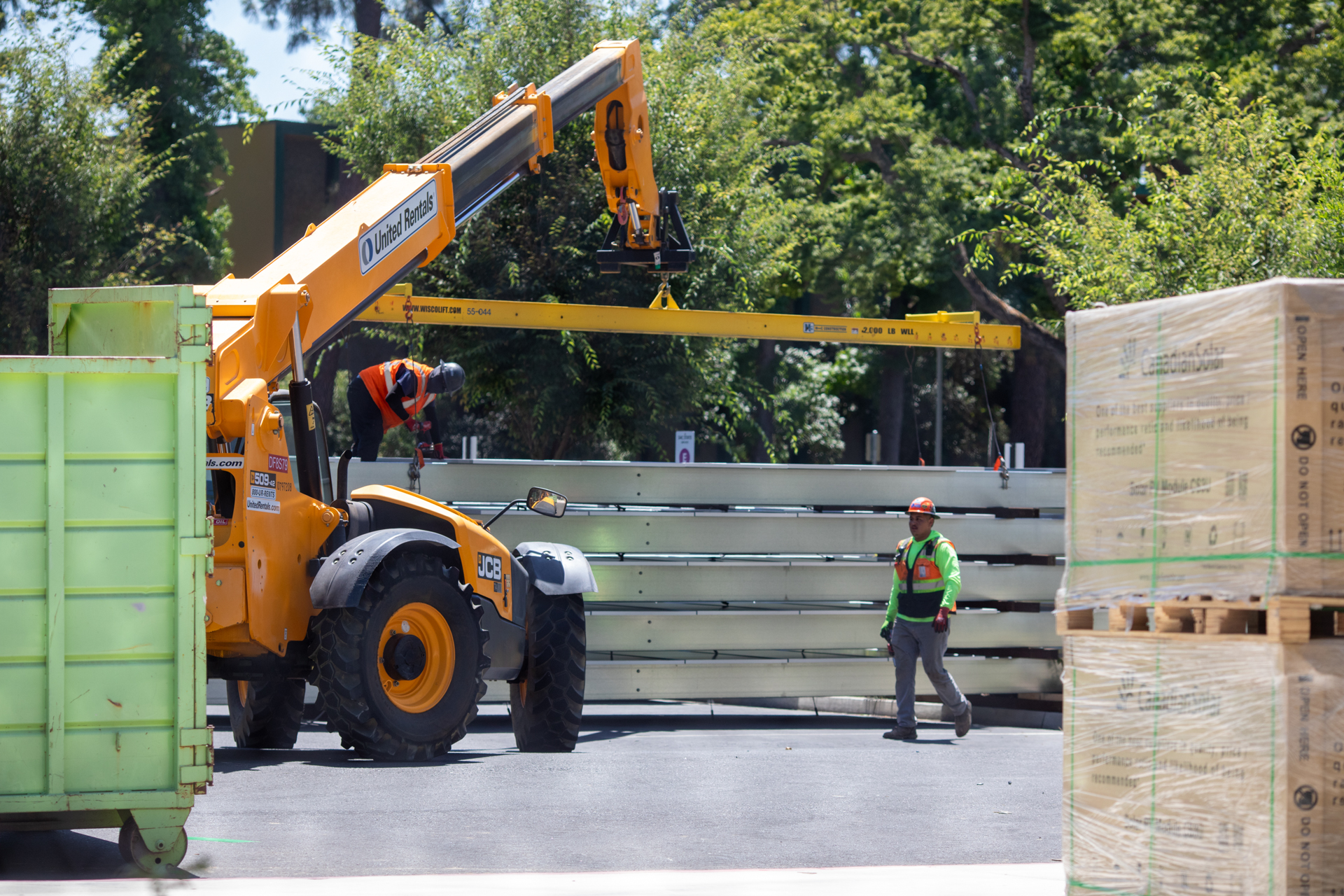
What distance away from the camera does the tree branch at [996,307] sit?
22047 millimetres

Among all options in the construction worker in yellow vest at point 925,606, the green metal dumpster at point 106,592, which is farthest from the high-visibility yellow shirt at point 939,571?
the green metal dumpster at point 106,592

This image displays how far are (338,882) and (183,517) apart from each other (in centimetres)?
146

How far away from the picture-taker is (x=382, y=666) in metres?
8.38

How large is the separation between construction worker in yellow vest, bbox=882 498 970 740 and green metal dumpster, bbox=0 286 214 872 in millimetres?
6824

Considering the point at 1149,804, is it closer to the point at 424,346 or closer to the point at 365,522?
the point at 365,522

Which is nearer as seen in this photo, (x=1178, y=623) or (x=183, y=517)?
(x=1178, y=623)

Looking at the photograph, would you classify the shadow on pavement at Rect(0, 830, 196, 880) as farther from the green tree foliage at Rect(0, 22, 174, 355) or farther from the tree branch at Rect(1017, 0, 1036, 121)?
the tree branch at Rect(1017, 0, 1036, 121)

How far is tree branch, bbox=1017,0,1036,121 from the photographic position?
72.8ft

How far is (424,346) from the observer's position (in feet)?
58.9

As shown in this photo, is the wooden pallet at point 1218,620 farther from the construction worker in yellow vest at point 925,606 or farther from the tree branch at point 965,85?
the tree branch at point 965,85

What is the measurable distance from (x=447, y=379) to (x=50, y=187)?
11.2 metres

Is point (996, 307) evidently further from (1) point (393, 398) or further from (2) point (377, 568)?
(2) point (377, 568)

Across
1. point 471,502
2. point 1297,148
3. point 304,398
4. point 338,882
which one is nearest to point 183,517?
point 338,882

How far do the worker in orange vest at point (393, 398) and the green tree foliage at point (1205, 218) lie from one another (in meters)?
8.42
